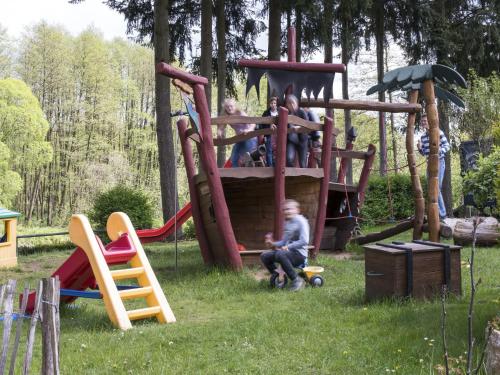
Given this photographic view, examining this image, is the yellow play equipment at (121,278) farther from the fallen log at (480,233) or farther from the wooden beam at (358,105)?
the fallen log at (480,233)

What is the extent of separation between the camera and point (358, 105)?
9805 millimetres

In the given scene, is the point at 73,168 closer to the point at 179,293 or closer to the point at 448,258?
the point at 179,293

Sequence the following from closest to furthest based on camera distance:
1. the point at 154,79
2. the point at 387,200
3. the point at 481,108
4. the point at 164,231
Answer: the point at 164,231 → the point at 481,108 → the point at 387,200 → the point at 154,79

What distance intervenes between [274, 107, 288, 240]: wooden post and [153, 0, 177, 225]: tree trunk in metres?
6.27

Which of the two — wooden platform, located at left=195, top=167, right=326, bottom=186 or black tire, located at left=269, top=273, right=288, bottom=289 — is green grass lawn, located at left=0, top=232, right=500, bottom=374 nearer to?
black tire, located at left=269, top=273, right=288, bottom=289

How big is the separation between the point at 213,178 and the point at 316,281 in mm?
2130

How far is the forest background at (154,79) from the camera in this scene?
17.3 meters

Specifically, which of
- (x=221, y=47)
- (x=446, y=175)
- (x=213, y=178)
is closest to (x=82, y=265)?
(x=213, y=178)

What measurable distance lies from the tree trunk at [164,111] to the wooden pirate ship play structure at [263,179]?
4.25 m

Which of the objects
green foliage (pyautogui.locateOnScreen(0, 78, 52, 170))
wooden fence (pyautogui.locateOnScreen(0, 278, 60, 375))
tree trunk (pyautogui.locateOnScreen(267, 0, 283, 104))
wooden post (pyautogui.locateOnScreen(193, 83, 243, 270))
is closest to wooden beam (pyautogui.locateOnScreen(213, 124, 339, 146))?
wooden post (pyautogui.locateOnScreen(193, 83, 243, 270))

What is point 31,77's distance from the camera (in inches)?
1371

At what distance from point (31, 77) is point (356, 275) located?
1218 inches

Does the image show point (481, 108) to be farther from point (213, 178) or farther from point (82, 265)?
point (82, 265)

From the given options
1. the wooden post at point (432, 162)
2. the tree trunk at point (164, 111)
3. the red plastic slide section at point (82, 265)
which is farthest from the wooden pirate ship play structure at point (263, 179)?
the tree trunk at point (164, 111)
